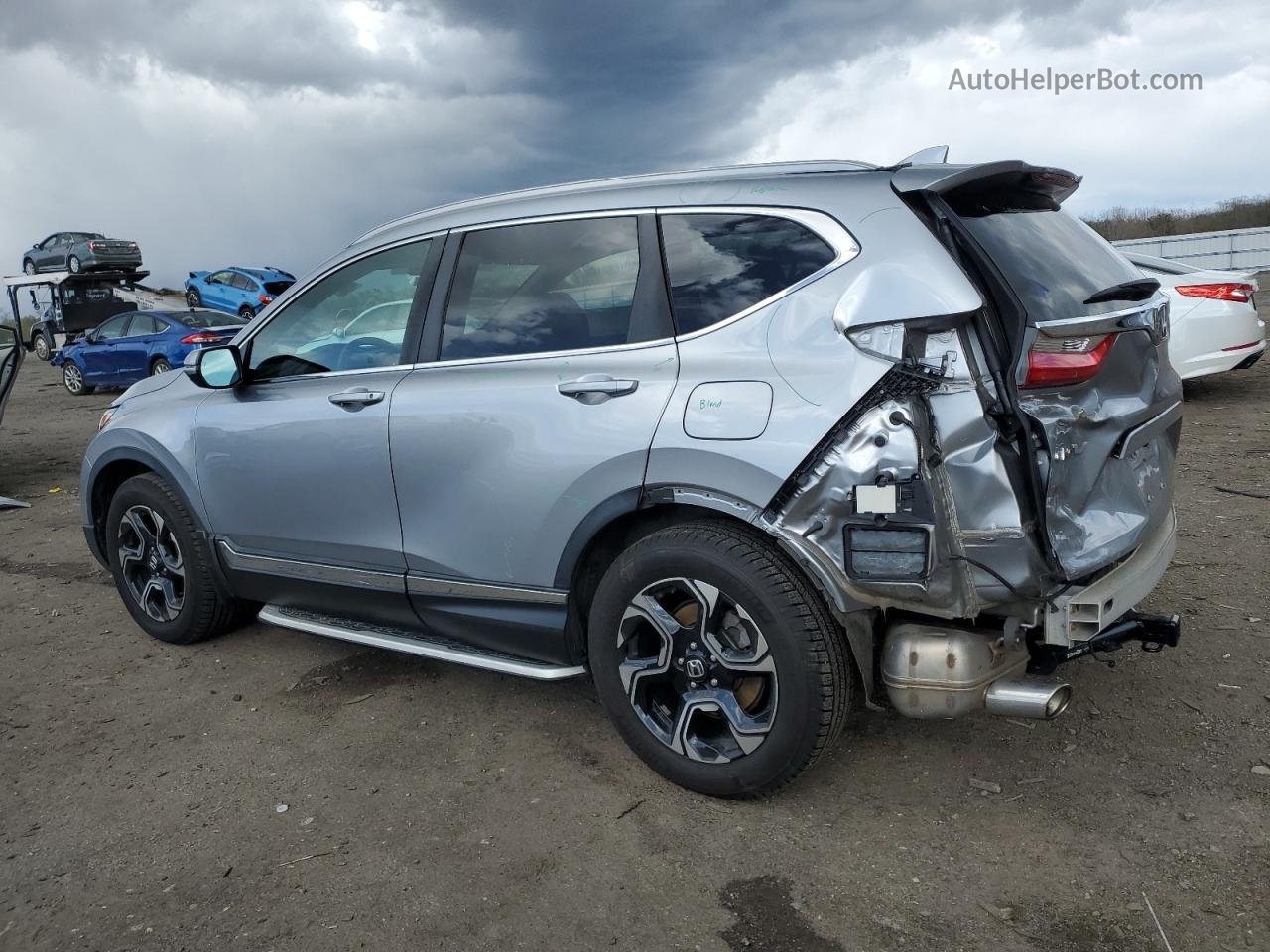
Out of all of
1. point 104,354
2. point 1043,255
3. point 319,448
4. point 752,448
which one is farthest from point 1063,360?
point 104,354

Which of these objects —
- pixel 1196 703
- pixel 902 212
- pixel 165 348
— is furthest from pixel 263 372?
pixel 165 348

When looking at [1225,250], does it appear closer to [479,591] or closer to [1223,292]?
[1223,292]

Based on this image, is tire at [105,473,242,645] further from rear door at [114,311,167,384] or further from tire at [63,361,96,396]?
tire at [63,361,96,396]

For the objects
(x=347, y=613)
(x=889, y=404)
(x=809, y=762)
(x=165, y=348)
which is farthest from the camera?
(x=165, y=348)

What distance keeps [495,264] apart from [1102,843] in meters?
2.64

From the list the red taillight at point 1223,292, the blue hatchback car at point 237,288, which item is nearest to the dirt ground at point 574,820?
the red taillight at point 1223,292

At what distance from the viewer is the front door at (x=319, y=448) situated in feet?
12.4

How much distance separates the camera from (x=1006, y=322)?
9.04 feet

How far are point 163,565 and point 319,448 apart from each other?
1381 mm

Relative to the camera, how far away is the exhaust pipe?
109 inches

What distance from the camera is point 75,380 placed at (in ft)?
63.9

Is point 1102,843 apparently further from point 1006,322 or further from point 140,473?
point 140,473

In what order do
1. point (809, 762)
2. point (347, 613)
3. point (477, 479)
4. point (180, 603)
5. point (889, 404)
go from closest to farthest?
point (889, 404), point (809, 762), point (477, 479), point (347, 613), point (180, 603)

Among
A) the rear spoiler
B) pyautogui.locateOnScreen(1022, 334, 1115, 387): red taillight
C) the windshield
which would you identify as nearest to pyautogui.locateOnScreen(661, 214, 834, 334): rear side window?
the rear spoiler
